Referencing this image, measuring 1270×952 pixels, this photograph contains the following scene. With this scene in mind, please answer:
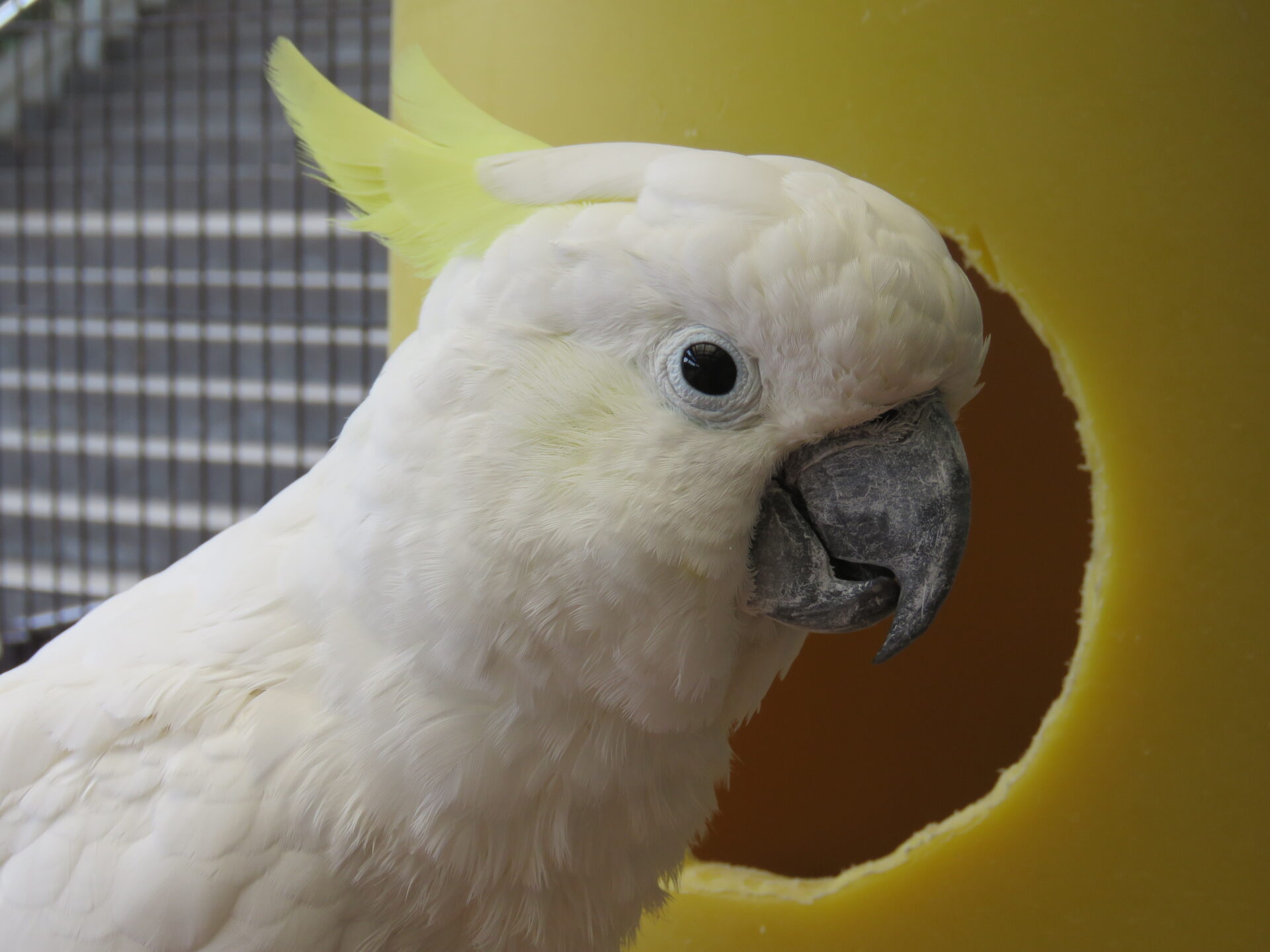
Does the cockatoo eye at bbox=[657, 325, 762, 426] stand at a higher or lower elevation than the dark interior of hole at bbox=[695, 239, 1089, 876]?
higher

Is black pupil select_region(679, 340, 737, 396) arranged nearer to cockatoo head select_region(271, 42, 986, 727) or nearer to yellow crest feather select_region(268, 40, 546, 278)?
cockatoo head select_region(271, 42, 986, 727)

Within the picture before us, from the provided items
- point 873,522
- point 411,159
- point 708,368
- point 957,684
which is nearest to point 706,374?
point 708,368

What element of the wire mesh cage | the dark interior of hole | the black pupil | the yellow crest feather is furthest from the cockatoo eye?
the wire mesh cage

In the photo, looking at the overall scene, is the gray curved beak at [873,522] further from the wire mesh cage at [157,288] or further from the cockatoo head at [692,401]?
the wire mesh cage at [157,288]

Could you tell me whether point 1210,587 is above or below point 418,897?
above

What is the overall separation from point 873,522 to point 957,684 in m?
0.74

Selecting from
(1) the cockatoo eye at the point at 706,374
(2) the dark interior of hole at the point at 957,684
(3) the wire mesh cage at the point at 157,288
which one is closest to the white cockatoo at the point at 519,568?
(1) the cockatoo eye at the point at 706,374

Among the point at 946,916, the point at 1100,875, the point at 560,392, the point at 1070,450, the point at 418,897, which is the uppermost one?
the point at 560,392

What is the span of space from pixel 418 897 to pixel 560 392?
52 cm

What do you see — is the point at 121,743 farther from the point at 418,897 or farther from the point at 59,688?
the point at 418,897

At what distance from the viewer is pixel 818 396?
2.63ft

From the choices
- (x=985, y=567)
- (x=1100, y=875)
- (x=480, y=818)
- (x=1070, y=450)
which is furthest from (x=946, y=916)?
(x=480, y=818)

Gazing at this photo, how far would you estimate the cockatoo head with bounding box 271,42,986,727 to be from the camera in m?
0.78

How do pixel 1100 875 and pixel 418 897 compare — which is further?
pixel 1100 875
